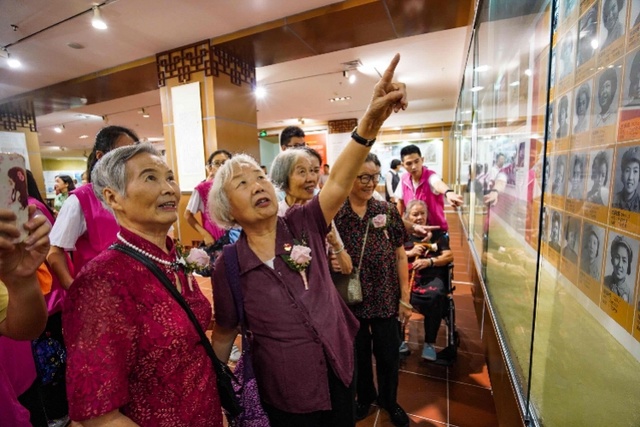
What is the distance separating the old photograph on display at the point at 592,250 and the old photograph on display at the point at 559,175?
0.19 m

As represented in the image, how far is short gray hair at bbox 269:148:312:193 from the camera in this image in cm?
172

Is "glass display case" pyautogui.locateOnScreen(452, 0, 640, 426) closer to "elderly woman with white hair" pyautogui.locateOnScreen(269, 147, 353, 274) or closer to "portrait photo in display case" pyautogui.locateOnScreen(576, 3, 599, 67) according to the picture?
"portrait photo in display case" pyautogui.locateOnScreen(576, 3, 599, 67)

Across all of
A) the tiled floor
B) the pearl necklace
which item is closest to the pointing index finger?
the pearl necklace

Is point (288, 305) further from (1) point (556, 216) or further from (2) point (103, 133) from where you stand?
(2) point (103, 133)

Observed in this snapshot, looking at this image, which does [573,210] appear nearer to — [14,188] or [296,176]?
[296,176]

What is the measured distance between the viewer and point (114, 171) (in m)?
0.89

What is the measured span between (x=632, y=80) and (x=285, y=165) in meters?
1.38

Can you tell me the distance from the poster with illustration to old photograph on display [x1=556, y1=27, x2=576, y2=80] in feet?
4.50

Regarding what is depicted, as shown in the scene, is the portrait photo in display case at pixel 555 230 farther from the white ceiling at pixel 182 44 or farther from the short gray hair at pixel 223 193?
the white ceiling at pixel 182 44

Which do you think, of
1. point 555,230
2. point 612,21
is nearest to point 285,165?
point 555,230

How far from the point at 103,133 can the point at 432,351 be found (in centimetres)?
264

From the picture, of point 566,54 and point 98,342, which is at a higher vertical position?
point 566,54

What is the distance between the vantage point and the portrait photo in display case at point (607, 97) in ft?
2.21

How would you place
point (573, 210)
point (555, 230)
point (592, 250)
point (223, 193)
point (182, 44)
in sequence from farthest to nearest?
point (182, 44) → point (223, 193) → point (555, 230) → point (573, 210) → point (592, 250)
